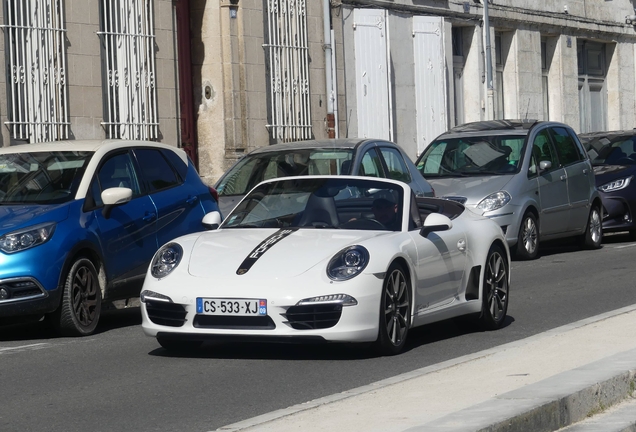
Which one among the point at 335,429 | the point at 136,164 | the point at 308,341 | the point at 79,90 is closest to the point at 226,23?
the point at 79,90

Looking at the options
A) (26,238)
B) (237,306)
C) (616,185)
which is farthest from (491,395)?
(616,185)

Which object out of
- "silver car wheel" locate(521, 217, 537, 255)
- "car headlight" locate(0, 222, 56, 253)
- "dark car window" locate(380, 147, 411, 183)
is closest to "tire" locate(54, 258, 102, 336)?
"car headlight" locate(0, 222, 56, 253)

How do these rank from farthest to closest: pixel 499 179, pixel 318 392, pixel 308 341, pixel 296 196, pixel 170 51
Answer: pixel 170 51 < pixel 499 179 < pixel 296 196 < pixel 308 341 < pixel 318 392

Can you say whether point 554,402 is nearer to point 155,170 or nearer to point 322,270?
point 322,270

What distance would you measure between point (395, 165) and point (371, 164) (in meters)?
0.51

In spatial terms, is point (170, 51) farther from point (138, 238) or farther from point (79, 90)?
point (138, 238)

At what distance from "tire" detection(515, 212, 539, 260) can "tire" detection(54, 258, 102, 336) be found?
8.27m

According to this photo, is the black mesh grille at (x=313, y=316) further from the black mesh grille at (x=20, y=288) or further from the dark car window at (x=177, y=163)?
the dark car window at (x=177, y=163)

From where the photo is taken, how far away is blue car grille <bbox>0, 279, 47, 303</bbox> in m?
10.1

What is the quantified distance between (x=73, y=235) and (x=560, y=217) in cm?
994

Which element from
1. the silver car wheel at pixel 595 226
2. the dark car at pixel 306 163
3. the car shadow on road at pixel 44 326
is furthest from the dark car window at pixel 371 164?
the silver car wheel at pixel 595 226

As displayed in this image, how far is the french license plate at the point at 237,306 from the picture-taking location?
870cm

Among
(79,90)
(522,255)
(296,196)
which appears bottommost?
(522,255)

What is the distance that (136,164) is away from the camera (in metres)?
11.9
